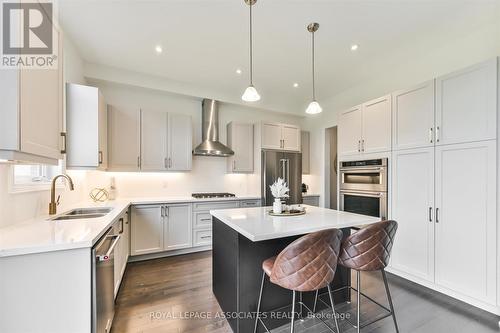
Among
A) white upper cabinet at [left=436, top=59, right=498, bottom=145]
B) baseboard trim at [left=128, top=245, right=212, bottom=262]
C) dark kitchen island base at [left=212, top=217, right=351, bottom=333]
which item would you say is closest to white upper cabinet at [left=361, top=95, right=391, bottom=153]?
white upper cabinet at [left=436, top=59, right=498, bottom=145]

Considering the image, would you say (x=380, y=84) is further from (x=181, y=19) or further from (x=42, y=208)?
(x=42, y=208)

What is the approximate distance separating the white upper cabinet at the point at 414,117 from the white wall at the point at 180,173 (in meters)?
2.42

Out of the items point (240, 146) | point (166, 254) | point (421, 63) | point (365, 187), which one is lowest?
point (166, 254)

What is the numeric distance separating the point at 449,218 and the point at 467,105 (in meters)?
1.17

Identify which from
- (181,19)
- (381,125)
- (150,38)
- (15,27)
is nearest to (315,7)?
(181,19)

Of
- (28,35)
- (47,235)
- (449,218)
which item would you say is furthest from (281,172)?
(28,35)

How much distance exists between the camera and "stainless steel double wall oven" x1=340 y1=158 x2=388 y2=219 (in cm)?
279

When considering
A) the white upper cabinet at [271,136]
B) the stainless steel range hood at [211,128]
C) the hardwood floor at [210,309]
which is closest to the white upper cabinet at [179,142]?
the stainless steel range hood at [211,128]

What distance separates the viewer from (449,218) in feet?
7.25

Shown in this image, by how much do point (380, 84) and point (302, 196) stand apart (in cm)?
249

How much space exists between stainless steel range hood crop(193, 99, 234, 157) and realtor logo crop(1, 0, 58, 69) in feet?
8.46

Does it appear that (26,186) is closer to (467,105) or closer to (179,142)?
(179,142)

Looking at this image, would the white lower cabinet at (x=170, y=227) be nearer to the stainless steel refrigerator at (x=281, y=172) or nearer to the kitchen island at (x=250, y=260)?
the stainless steel refrigerator at (x=281, y=172)

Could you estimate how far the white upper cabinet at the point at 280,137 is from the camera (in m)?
4.24
